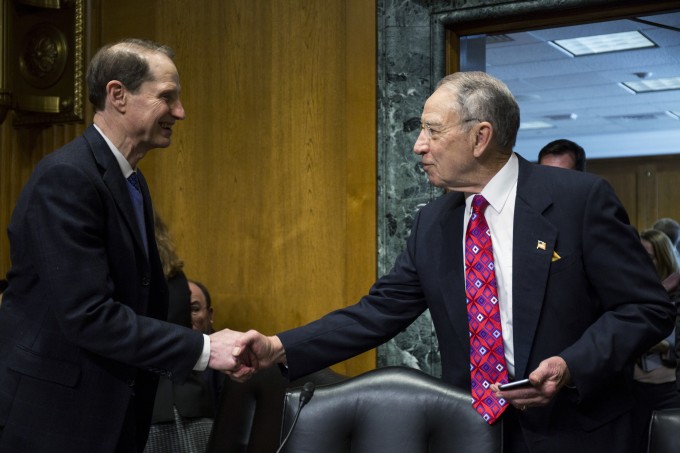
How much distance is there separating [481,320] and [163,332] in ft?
2.77

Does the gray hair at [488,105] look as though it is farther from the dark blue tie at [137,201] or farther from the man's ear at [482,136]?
the dark blue tie at [137,201]

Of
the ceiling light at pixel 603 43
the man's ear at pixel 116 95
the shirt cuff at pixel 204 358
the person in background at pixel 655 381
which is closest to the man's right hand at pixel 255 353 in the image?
the shirt cuff at pixel 204 358

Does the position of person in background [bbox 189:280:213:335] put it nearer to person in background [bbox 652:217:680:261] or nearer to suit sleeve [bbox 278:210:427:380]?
suit sleeve [bbox 278:210:427:380]

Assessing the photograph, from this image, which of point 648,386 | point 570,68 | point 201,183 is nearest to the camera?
point 648,386

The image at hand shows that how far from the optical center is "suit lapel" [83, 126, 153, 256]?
2602 millimetres

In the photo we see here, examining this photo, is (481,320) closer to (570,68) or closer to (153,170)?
(153,170)

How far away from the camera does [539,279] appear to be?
2531 mm

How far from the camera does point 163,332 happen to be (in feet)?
8.54

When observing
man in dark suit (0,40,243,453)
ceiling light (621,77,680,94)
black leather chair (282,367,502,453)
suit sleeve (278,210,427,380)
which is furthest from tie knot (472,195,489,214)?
ceiling light (621,77,680,94)

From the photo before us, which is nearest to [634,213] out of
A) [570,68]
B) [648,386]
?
[570,68]

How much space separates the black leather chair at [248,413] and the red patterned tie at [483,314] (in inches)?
33.5

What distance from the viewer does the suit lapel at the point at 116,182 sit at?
2602 millimetres

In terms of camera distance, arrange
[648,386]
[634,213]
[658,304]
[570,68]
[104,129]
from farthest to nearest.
Answer: [634,213] → [570,68] → [648,386] → [104,129] → [658,304]

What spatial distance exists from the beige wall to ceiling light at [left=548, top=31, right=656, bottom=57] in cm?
424
